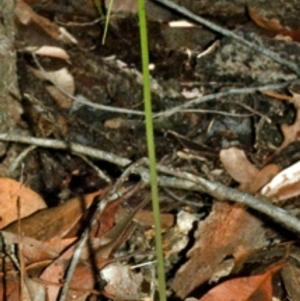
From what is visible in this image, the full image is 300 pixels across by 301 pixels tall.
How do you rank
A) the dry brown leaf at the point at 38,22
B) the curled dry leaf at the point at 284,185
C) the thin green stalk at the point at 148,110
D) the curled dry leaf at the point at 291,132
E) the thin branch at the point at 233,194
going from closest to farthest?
the thin green stalk at the point at 148,110, the thin branch at the point at 233,194, the curled dry leaf at the point at 284,185, the curled dry leaf at the point at 291,132, the dry brown leaf at the point at 38,22

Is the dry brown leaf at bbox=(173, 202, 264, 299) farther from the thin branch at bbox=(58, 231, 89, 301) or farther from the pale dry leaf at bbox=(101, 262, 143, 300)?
the thin branch at bbox=(58, 231, 89, 301)

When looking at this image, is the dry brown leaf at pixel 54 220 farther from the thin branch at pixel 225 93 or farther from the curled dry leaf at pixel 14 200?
the thin branch at pixel 225 93

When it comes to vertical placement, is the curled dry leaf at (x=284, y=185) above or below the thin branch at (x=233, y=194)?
below

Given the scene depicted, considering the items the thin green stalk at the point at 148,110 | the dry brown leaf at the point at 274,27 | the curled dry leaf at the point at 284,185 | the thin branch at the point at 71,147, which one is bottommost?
the curled dry leaf at the point at 284,185

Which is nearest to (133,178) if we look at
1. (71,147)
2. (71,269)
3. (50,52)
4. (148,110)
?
(71,147)

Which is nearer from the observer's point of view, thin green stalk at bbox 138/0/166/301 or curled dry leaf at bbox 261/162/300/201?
thin green stalk at bbox 138/0/166/301

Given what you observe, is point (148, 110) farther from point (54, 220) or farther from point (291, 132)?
point (291, 132)

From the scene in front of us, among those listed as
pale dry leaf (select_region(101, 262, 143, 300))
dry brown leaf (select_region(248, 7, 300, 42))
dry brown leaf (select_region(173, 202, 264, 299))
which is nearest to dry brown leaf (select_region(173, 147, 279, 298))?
dry brown leaf (select_region(173, 202, 264, 299))

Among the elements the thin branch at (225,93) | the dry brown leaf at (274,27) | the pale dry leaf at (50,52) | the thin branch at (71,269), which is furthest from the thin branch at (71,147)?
the dry brown leaf at (274,27)
